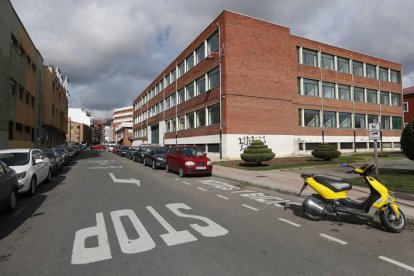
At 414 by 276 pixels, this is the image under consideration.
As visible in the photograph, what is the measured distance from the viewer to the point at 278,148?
32.6m

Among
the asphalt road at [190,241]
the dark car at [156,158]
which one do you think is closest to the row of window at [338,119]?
the dark car at [156,158]

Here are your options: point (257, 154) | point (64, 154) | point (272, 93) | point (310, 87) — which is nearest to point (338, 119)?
point (310, 87)

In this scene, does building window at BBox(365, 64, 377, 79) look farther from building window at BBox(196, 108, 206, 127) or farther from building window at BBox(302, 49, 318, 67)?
building window at BBox(196, 108, 206, 127)

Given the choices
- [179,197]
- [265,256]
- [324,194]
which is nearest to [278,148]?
[179,197]

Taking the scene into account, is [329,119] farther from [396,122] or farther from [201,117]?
[201,117]

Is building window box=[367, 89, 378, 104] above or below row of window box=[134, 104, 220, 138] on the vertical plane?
above

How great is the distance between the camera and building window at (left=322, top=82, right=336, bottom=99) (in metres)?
39.2

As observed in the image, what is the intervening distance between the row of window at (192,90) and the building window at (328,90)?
14.6 meters

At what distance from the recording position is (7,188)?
773 cm

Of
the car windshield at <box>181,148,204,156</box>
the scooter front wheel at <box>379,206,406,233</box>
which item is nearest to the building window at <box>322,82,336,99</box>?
the car windshield at <box>181,148,204,156</box>

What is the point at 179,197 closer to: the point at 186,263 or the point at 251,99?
the point at 186,263

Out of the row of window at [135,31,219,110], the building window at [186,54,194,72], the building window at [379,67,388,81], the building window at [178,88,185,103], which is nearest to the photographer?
the row of window at [135,31,219,110]

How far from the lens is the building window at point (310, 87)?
3712 cm

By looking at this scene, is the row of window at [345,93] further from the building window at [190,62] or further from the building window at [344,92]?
the building window at [190,62]
